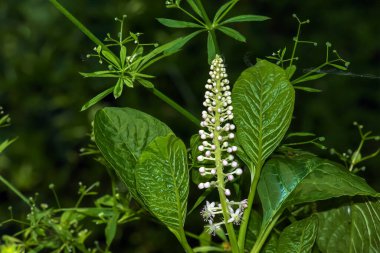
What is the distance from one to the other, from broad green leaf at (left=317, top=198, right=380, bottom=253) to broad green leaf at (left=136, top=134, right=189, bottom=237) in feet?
0.46

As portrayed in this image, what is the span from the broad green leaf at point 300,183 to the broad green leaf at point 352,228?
6 cm

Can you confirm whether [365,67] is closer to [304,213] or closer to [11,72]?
[11,72]

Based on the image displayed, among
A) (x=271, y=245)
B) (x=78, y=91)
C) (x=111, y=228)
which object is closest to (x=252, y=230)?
(x=271, y=245)

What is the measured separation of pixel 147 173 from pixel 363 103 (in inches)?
51.3

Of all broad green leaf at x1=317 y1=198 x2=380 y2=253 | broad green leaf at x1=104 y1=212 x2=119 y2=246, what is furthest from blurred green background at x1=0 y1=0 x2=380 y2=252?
broad green leaf at x1=317 y1=198 x2=380 y2=253

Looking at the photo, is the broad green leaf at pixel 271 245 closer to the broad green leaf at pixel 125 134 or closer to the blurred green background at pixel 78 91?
the broad green leaf at pixel 125 134

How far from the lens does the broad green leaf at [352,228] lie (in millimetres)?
586

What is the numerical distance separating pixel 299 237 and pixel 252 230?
0.08 meters

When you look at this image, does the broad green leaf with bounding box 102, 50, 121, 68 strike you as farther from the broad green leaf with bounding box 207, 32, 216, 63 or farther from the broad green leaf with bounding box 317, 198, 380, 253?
the broad green leaf with bounding box 317, 198, 380, 253

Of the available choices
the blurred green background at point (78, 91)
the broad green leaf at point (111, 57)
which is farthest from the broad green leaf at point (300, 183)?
the blurred green background at point (78, 91)

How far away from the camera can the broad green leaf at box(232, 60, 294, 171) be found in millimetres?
542

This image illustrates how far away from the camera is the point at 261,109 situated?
1.80ft

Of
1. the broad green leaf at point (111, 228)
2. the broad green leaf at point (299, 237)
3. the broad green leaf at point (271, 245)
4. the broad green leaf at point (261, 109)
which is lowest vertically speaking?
the broad green leaf at point (271, 245)

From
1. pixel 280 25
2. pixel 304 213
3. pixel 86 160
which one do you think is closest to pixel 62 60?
pixel 86 160
